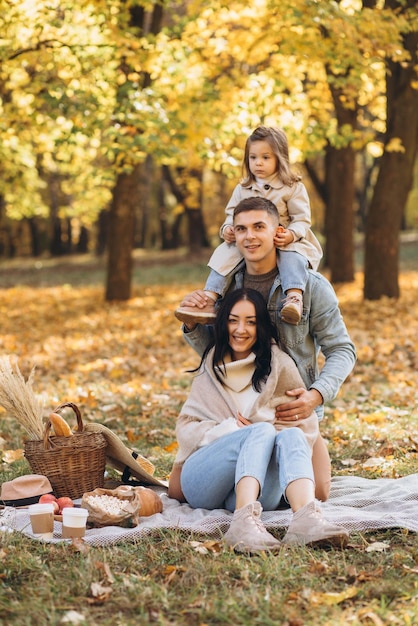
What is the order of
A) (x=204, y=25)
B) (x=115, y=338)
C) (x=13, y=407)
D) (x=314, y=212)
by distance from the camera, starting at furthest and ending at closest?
(x=314, y=212), (x=204, y=25), (x=115, y=338), (x=13, y=407)

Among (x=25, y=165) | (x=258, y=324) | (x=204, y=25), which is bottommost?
(x=258, y=324)

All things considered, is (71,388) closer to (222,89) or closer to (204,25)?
(222,89)

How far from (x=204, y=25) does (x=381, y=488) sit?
12.3 meters

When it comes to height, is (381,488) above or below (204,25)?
below

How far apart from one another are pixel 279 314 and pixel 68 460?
144cm

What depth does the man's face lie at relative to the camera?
4703 millimetres

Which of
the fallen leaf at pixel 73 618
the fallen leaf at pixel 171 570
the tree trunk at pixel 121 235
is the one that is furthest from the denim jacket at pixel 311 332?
the tree trunk at pixel 121 235

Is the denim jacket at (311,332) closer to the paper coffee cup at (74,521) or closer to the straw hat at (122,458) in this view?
Result: the straw hat at (122,458)

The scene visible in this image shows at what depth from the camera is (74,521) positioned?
4.08 meters

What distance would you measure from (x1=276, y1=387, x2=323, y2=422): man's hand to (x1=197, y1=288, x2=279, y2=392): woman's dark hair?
0.17m

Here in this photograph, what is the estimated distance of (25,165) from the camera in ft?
61.1

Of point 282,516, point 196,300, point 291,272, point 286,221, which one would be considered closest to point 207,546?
point 282,516

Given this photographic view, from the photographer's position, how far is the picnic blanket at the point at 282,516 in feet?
13.8

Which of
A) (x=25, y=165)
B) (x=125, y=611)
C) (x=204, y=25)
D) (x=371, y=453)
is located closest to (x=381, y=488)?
(x=371, y=453)
